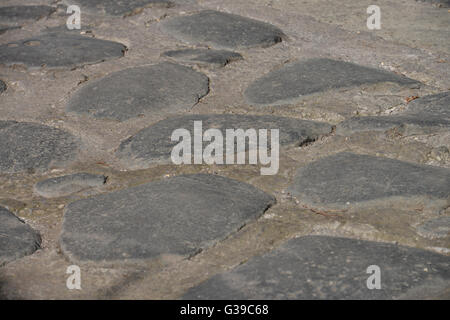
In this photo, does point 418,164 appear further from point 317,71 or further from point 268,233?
point 317,71

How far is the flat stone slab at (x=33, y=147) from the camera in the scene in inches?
95.2

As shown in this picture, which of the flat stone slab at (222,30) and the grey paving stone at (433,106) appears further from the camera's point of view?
the flat stone slab at (222,30)

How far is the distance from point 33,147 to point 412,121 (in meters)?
1.32

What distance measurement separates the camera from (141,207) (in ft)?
6.71

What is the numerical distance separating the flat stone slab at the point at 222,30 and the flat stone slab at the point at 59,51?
34 centimetres

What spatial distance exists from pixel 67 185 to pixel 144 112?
1.88 ft

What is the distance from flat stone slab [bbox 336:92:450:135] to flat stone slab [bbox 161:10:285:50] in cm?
95

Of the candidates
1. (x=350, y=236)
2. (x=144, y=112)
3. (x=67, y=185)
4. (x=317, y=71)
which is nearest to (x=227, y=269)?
(x=350, y=236)

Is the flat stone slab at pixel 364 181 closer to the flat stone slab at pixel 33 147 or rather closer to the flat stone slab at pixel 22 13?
the flat stone slab at pixel 33 147

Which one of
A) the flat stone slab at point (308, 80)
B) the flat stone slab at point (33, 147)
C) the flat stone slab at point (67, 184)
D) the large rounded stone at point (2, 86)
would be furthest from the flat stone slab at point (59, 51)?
the flat stone slab at point (67, 184)

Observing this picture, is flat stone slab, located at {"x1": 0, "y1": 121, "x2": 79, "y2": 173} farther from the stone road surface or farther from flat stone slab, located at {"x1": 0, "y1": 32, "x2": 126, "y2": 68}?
flat stone slab, located at {"x1": 0, "y1": 32, "x2": 126, "y2": 68}

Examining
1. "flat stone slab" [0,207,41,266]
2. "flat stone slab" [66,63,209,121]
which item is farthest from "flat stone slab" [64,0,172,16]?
"flat stone slab" [0,207,41,266]

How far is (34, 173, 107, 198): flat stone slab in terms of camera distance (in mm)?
2238

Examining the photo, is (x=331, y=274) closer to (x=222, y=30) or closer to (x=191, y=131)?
(x=191, y=131)
